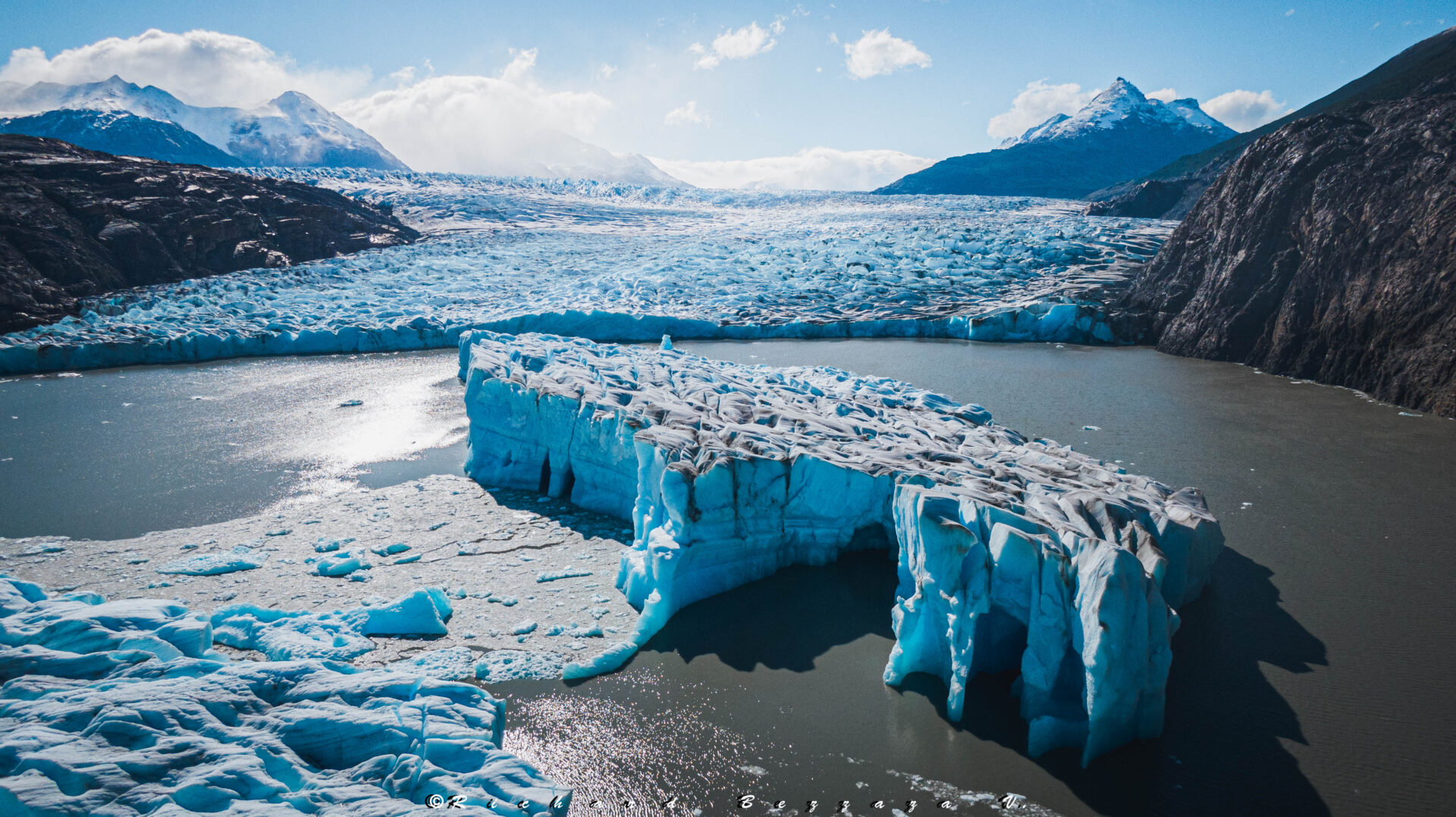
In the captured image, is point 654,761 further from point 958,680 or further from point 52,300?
point 52,300

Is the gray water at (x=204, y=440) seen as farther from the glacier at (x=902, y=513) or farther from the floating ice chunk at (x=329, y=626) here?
the floating ice chunk at (x=329, y=626)

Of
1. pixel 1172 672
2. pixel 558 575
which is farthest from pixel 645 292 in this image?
pixel 1172 672

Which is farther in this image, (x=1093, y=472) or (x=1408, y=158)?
(x=1408, y=158)

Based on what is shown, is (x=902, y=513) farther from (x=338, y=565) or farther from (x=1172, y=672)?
(x=338, y=565)

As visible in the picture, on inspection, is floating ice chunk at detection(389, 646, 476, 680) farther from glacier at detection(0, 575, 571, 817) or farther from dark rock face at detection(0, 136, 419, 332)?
dark rock face at detection(0, 136, 419, 332)

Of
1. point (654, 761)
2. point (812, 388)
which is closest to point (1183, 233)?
point (812, 388)

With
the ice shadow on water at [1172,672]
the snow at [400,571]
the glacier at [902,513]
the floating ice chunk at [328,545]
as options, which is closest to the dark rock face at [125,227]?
the snow at [400,571]
